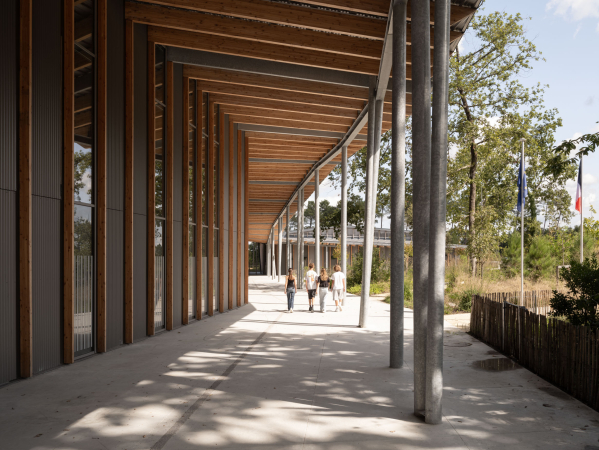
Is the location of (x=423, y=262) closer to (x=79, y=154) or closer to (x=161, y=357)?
(x=161, y=357)

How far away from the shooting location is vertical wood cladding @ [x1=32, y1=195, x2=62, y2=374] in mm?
7582

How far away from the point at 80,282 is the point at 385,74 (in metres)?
7.97

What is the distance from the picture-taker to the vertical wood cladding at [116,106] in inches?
392

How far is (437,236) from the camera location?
538 cm

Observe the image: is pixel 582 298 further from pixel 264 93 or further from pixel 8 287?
pixel 264 93

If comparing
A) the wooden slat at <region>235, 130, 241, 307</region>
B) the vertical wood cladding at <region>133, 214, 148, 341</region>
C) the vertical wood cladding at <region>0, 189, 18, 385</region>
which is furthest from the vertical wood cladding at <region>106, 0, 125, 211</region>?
the wooden slat at <region>235, 130, 241, 307</region>

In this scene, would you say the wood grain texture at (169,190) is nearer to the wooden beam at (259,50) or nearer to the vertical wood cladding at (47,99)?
the wooden beam at (259,50)

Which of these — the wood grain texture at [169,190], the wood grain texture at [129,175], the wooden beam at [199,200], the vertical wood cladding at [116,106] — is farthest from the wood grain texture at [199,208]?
the vertical wood cladding at [116,106]

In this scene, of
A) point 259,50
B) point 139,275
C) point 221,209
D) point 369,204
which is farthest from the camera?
point 221,209

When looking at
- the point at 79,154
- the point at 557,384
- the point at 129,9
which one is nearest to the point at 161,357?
the point at 79,154

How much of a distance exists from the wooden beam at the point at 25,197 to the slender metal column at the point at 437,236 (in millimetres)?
5685

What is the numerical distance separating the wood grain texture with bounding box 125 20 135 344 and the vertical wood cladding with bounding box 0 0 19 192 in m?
3.43

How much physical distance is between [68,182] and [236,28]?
16.6ft

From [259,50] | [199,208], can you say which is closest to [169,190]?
[199,208]
